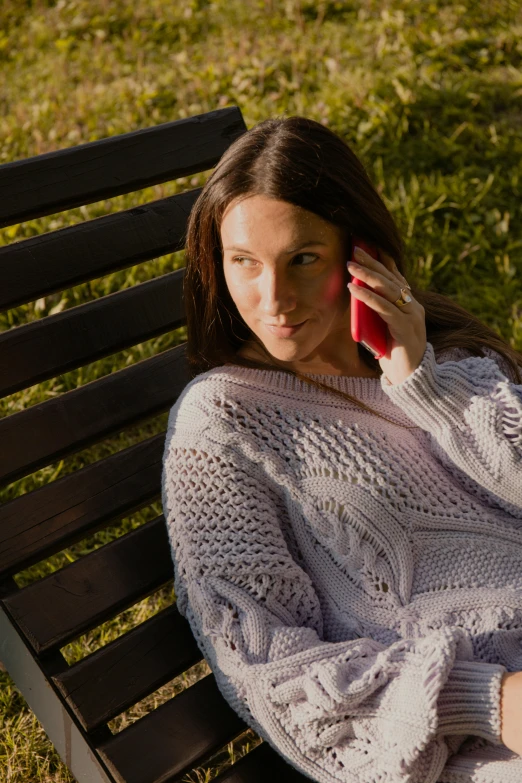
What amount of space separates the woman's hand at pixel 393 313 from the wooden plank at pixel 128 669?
867 mm

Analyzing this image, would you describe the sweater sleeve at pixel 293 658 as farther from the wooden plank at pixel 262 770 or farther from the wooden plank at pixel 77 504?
the wooden plank at pixel 77 504

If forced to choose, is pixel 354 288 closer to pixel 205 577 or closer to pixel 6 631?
pixel 205 577

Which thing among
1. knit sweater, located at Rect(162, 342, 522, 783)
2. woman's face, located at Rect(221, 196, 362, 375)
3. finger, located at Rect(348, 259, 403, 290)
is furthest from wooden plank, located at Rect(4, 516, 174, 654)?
finger, located at Rect(348, 259, 403, 290)

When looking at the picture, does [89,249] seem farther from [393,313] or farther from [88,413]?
[393,313]

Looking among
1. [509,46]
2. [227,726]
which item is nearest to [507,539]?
[227,726]

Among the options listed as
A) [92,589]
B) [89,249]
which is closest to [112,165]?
[89,249]

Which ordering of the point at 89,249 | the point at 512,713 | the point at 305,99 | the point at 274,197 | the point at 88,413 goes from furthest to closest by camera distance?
the point at 305,99 → the point at 89,249 → the point at 88,413 → the point at 274,197 → the point at 512,713

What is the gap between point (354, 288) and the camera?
210 centimetres

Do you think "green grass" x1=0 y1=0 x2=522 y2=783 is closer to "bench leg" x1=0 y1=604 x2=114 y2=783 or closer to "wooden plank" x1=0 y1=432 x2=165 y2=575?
"wooden plank" x1=0 y1=432 x2=165 y2=575

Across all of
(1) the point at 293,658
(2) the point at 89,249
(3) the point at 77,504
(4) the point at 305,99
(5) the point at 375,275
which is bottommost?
(1) the point at 293,658

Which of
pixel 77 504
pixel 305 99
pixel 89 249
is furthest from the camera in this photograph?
pixel 305 99

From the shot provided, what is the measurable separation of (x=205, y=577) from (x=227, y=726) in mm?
463

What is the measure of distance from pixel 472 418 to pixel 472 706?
69 cm

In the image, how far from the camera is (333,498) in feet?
6.93
